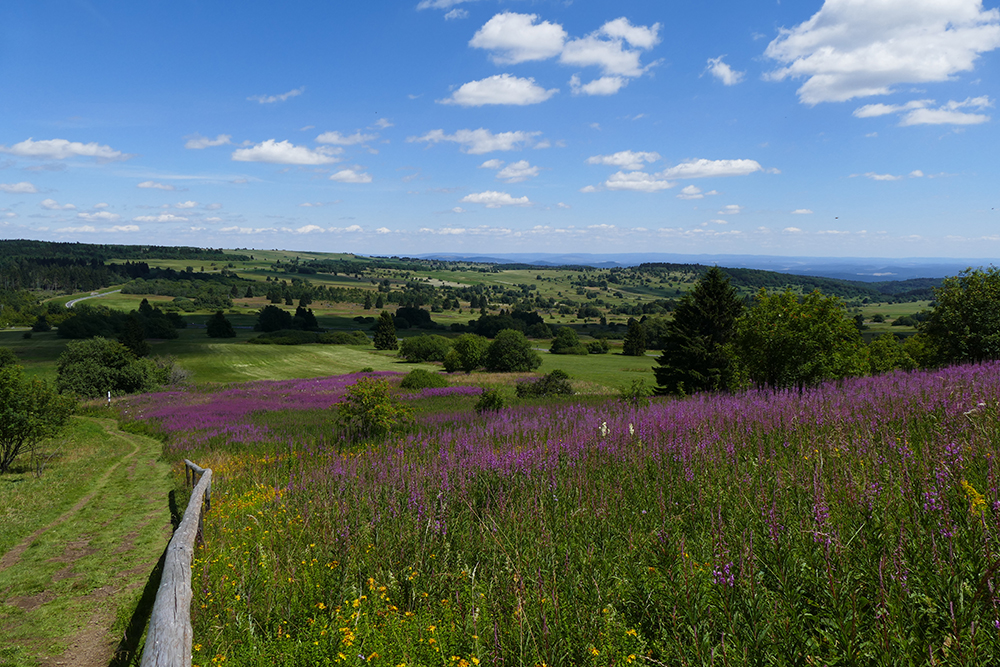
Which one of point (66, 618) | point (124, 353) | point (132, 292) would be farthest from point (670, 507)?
point (132, 292)

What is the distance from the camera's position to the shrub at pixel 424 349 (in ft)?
277

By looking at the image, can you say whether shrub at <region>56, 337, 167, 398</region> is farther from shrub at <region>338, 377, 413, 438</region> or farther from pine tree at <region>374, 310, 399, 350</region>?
pine tree at <region>374, 310, 399, 350</region>

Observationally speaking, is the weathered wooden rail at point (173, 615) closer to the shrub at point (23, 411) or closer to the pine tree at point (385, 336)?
the shrub at point (23, 411)

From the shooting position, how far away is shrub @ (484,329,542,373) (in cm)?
6956

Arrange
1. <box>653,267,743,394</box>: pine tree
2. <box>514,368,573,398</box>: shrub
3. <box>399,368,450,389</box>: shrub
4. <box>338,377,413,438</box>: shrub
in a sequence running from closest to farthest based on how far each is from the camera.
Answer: <box>338,377,413,438</box>: shrub, <box>653,267,743,394</box>: pine tree, <box>514,368,573,398</box>: shrub, <box>399,368,450,389</box>: shrub

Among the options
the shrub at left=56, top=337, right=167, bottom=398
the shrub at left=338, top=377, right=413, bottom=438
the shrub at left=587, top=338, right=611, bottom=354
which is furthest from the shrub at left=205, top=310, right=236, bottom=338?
the shrub at left=338, top=377, right=413, bottom=438

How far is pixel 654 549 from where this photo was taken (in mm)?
4121

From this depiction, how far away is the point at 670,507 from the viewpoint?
4.64 m

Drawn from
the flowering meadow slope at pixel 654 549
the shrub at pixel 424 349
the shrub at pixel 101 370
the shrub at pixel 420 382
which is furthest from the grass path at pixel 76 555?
the shrub at pixel 424 349

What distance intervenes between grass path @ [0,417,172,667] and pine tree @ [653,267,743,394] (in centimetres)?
3022

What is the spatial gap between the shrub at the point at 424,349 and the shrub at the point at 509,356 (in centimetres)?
1517

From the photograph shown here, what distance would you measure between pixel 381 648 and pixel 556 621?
4.67ft

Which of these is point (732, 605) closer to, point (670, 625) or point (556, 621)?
point (670, 625)

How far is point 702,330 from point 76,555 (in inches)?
1373
